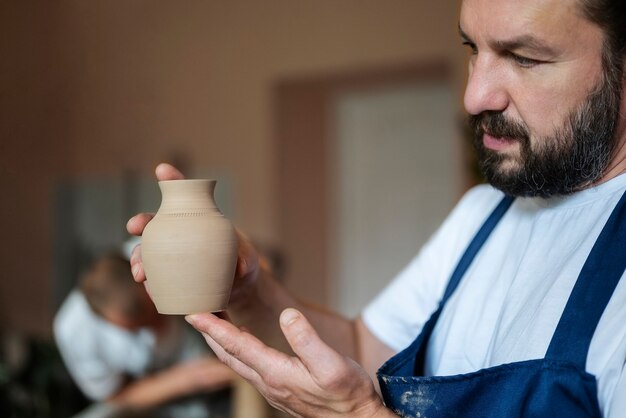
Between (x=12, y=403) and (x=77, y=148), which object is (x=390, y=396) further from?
(x=77, y=148)

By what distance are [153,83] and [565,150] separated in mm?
4592

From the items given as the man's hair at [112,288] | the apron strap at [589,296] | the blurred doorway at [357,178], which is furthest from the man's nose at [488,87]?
the blurred doorway at [357,178]

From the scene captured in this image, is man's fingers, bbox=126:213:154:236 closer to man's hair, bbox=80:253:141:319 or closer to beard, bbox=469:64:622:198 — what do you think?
beard, bbox=469:64:622:198

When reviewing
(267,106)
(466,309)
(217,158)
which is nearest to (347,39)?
(267,106)

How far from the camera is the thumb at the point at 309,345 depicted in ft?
3.56

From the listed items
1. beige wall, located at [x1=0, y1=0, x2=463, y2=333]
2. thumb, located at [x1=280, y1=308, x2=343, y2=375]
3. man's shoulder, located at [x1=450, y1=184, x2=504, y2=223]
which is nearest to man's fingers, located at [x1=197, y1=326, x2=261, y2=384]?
thumb, located at [x1=280, y1=308, x2=343, y2=375]

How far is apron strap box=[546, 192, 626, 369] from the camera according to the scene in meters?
1.11

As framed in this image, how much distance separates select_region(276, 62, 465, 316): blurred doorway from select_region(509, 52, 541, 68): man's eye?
3.73 meters

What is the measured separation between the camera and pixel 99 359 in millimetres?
3074

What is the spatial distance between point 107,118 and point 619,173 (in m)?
4.91

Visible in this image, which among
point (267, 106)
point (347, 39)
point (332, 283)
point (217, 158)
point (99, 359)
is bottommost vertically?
point (332, 283)

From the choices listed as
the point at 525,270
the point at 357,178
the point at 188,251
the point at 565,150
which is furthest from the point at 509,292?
the point at 357,178

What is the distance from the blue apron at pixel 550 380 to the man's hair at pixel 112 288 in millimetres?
1743

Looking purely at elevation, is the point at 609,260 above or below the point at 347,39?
below
